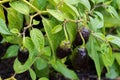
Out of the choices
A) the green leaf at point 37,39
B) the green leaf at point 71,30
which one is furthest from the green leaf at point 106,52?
the green leaf at point 37,39

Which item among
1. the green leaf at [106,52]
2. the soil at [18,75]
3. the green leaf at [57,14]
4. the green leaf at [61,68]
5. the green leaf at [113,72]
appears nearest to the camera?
the green leaf at [57,14]

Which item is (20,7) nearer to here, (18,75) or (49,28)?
(49,28)

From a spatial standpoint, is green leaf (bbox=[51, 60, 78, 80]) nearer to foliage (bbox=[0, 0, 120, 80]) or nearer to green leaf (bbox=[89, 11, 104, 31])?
foliage (bbox=[0, 0, 120, 80])

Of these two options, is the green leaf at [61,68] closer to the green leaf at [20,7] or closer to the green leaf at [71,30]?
the green leaf at [71,30]

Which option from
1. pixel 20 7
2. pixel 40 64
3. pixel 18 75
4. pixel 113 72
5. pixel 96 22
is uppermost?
pixel 20 7

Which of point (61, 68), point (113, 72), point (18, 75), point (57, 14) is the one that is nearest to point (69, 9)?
point (57, 14)

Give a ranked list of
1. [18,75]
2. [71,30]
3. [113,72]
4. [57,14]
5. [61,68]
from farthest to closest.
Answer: [113,72], [18,75], [61,68], [71,30], [57,14]

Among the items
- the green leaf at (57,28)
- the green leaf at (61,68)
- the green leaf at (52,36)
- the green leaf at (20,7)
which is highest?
the green leaf at (20,7)

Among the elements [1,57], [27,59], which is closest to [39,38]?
[27,59]

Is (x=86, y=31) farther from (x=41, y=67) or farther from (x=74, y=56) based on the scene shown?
(x=41, y=67)
